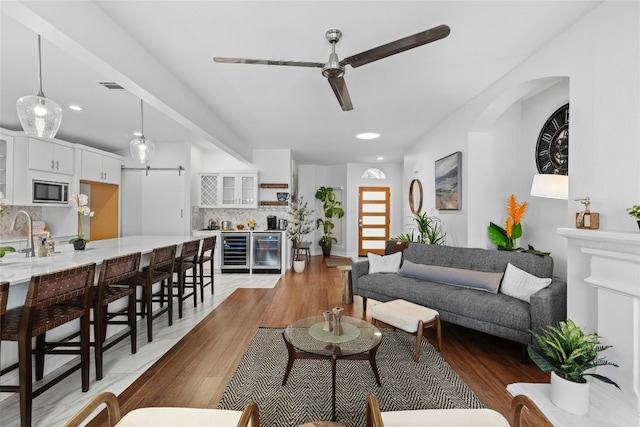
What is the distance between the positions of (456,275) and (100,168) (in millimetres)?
6201

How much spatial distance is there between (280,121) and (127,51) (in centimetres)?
250

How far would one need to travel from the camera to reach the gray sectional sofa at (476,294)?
2434 millimetres

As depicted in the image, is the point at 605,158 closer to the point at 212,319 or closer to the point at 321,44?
the point at 321,44

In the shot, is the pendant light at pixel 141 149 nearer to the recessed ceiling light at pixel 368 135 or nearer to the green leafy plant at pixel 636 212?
the recessed ceiling light at pixel 368 135

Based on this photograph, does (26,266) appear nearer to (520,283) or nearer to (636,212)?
(636,212)

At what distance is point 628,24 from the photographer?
1.83m

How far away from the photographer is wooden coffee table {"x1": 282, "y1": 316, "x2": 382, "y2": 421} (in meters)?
1.86

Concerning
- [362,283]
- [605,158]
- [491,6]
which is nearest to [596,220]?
[605,158]

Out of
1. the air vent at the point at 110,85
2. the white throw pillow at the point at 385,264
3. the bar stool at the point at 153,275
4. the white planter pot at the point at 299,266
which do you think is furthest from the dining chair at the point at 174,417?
the white planter pot at the point at 299,266

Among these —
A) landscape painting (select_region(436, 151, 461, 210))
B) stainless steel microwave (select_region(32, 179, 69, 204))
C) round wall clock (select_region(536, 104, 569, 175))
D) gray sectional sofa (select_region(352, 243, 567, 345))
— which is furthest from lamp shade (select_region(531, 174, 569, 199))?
stainless steel microwave (select_region(32, 179, 69, 204))

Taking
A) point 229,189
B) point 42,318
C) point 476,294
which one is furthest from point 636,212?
point 229,189

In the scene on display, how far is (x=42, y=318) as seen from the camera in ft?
6.03

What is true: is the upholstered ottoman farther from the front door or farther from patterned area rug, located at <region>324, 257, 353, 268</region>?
the front door

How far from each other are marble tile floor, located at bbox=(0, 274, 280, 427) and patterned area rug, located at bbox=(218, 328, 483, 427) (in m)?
0.84
